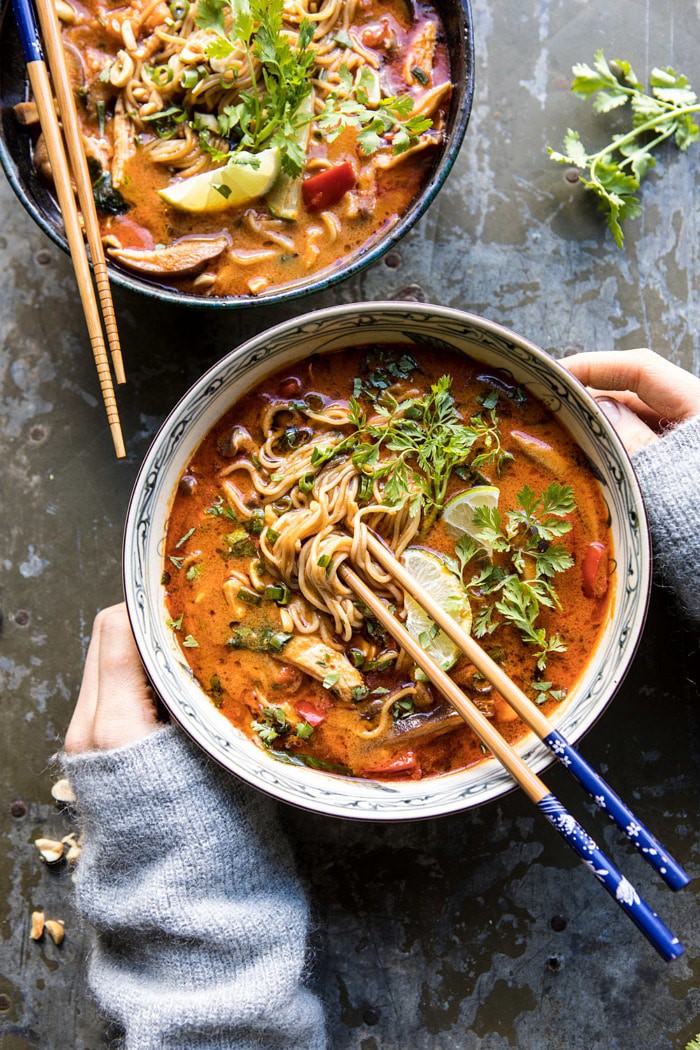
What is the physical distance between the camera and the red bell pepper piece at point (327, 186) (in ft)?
11.8

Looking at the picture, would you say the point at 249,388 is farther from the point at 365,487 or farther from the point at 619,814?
the point at 619,814

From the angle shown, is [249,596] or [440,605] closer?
[440,605]

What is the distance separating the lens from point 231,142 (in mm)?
3627

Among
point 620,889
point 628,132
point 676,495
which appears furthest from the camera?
point 628,132

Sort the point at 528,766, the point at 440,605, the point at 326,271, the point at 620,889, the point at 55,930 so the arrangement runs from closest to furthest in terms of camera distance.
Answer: the point at 620,889
the point at 528,766
the point at 440,605
the point at 326,271
the point at 55,930

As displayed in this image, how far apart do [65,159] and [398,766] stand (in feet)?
8.82

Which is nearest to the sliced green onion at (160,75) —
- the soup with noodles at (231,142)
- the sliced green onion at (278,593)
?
the soup with noodles at (231,142)

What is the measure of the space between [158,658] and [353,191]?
211 cm

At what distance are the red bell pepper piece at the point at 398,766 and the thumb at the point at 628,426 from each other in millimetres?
1558

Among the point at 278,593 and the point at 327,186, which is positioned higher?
the point at 327,186

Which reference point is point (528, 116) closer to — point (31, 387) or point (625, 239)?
point (625, 239)

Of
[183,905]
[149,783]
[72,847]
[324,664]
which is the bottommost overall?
[72,847]

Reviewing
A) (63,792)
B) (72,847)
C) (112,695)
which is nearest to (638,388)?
(112,695)

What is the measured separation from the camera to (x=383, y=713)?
329 cm
